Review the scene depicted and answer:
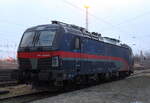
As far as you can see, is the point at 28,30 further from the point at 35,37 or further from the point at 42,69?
the point at 42,69

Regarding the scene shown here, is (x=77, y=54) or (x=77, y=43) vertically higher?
(x=77, y=43)

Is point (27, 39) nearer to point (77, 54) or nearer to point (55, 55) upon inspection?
point (55, 55)

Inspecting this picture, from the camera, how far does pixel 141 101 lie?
11641 mm

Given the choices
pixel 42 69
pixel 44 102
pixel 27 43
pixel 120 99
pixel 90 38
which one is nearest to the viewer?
pixel 44 102

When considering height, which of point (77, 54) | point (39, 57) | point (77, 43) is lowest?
point (39, 57)

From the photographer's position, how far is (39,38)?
14.6 m

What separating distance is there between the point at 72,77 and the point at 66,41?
77.1 inches

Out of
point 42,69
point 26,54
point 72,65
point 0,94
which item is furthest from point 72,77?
point 0,94

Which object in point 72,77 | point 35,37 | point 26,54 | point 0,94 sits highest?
point 35,37

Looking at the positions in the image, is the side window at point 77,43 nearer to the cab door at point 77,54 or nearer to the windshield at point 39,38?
the cab door at point 77,54

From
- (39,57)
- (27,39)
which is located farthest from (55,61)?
(27,39)

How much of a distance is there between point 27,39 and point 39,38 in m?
0.88

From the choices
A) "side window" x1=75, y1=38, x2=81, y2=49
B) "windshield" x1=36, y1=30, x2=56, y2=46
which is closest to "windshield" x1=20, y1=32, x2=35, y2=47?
"windshield" x1=36, y1=30, x2=56, y2=46

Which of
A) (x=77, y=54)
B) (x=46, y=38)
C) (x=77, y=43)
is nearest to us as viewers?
(x=46, y=38)
